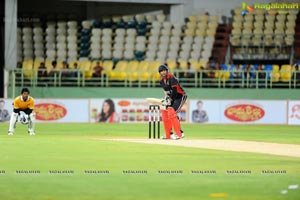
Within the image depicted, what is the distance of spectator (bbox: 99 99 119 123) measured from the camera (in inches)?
1543

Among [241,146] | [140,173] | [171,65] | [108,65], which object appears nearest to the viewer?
[140,173]

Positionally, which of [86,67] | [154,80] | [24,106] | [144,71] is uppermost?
[86,67]

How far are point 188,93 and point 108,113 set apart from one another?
195 inches

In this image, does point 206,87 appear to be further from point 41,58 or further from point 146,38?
point 41,58

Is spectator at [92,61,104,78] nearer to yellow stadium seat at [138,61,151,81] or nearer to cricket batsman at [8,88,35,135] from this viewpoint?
yellow stadium seat at [138,61,151,81]

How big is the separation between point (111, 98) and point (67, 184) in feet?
86.7

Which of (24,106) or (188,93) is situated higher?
(24,106)

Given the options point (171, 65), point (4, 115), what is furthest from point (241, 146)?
point (171, 65)

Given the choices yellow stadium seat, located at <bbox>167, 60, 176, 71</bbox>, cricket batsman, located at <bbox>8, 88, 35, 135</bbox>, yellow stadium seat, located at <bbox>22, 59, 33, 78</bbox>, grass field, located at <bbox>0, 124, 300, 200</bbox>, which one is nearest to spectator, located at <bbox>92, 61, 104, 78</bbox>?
yellow stadium seat, located at <bbox>22, 59, 33, 78</bbox>

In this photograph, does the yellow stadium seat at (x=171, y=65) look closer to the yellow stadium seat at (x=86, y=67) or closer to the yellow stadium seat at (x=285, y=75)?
the yellow stadium seat at (x=86, y=67)

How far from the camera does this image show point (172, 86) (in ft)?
80.2

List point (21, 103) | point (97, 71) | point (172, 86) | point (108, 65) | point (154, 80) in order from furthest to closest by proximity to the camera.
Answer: point (108, 65) < point (154, 80) < point (97, 71) < point (21, 103) < point (172, 86)

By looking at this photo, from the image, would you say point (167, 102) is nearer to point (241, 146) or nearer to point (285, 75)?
point (241, 146)

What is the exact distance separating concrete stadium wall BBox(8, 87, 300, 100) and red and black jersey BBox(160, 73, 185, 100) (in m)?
17.3
